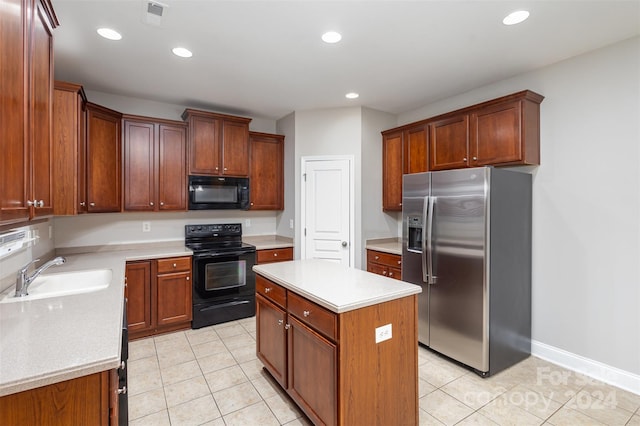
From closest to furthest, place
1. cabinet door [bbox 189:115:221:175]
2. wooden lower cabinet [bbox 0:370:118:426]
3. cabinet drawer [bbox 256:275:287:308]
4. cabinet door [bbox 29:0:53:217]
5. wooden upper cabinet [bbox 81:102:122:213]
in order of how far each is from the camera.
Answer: wooden lower cabinet [bbox 0:370:118:426] < cabinet door [bbox 29:0:53:217] < cabinet drawer [bbox 256:275:287:308] < wooden upper cabinet [bbox 81:102:122:213] < cabinet door [bbox 189:115:221:175]

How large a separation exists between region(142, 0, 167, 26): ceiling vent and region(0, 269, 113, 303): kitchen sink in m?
1.86

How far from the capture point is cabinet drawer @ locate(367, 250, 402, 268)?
3.64 metres

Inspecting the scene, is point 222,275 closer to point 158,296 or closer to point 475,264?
point 158,296

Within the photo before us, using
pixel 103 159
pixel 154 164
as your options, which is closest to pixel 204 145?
pixel 154 164

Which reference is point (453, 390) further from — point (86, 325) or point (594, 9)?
point (594, 9)

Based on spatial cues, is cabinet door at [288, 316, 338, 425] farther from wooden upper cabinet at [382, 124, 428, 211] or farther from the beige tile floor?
wooden upper cabinet at [382, 124, 428, 211]

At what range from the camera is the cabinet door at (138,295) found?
3298mm

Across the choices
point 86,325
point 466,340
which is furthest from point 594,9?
point 86,325

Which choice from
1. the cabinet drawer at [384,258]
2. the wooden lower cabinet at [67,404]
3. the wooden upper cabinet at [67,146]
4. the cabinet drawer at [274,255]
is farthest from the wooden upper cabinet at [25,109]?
the cabinet drawer at [384,258]

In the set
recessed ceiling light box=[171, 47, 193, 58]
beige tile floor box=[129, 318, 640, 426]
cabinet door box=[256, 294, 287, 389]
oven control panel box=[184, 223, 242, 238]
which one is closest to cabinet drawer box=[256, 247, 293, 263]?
oven control panel box=[184, 223, 242, 238]

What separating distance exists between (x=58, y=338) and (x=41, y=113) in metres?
1.11

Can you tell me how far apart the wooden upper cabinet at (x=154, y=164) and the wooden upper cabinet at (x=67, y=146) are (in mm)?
723

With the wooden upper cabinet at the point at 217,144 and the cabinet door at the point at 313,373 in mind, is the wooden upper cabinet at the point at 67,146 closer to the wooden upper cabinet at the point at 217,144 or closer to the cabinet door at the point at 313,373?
the wooden upper cabinet at the point at 217,144

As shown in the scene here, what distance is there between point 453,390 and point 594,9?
288cm
